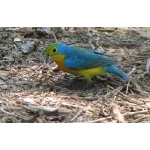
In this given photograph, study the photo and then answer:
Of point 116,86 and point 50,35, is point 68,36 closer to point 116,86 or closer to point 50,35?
point 50,35

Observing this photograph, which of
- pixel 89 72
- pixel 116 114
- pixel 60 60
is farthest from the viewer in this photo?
pixel 60 60

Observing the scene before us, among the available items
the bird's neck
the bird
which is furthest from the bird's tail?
the bird's neck

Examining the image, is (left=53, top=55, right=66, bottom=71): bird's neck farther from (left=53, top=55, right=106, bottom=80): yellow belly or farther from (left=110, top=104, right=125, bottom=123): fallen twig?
(left=110, top=104, right=125, bottom=123): fallen twig

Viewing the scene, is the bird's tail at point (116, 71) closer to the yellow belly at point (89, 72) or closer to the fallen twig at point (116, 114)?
the yellow belly at point (89, 72)

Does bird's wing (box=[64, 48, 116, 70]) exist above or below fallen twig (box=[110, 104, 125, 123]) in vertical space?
above

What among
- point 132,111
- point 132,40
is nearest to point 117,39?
point 132,40

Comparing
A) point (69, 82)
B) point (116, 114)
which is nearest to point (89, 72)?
point (69, 82)

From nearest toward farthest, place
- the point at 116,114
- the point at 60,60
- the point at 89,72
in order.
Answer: the point at 116,114, the point at 89,72, the point at 60,60

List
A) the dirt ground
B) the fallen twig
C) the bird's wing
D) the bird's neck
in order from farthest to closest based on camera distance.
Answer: the bird's neck < the bird's wing < the dirt ground < the fallen twig

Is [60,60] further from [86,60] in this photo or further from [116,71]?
[116,71]
